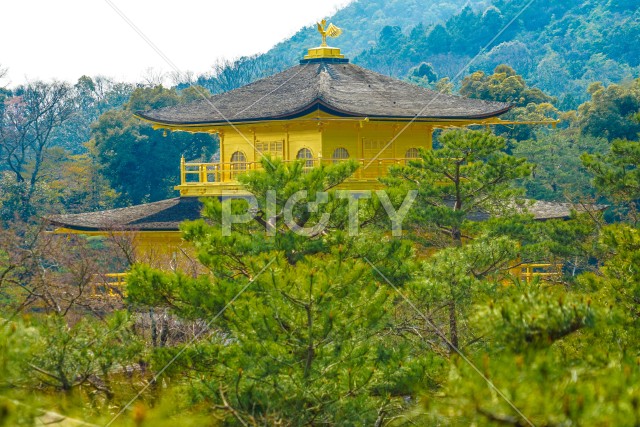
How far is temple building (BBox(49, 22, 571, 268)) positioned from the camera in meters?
23.3

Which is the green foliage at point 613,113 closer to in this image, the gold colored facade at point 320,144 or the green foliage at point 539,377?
the gold colored facade at point 320,144

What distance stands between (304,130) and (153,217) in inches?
161

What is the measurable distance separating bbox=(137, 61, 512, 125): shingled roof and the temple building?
3cm

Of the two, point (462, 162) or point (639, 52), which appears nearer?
point (462, 162)

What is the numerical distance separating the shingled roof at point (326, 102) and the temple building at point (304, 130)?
0.03 meters

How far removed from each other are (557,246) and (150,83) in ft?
185

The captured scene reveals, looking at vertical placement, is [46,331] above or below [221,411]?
above

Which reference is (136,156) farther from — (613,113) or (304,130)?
(304,130)

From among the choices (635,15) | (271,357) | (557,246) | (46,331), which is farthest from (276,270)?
(635,15)

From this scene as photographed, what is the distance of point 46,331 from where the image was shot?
30.6ft

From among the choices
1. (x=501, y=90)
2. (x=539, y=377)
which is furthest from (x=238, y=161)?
(x=501, y=90)

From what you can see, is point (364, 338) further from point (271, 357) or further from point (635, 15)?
point (635, 15)

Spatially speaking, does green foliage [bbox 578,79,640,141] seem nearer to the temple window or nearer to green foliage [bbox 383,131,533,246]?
Answer: the temple window

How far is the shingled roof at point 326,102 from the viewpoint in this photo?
76.3ft
